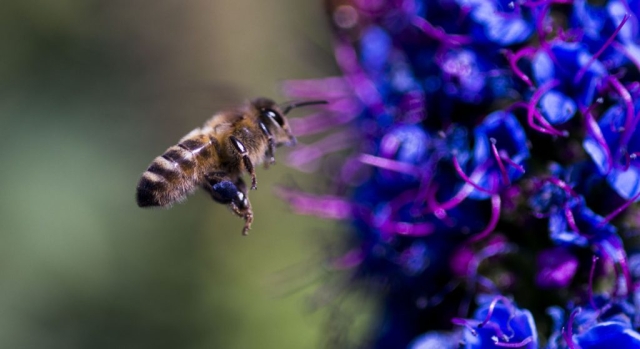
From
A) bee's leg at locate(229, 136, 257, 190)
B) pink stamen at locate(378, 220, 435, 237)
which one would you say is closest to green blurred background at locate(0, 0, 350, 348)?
pink stamen at locate(378, 220, 435, 237)

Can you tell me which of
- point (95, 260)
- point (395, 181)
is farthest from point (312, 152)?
point (95, 260)

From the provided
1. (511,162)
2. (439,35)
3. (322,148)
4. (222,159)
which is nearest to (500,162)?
(511,162)

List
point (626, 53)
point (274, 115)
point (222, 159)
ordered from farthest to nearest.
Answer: point (274, 115), point (222, 159), point (626, 53)

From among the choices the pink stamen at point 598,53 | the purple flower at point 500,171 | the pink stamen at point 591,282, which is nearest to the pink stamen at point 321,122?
the purple flower at point 500,171

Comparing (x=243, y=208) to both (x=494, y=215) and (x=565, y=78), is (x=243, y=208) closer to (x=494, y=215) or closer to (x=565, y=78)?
(x=494, y=215)

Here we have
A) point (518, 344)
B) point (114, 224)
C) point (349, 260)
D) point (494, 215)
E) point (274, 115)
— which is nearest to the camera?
point (518, 344)

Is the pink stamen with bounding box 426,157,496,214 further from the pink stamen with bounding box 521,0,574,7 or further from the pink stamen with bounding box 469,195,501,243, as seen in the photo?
the pink stamen with bounding box 521,0,574,7

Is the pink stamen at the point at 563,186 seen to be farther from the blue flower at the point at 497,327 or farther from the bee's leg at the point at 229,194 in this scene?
the bee's leg at the point at 229,194
